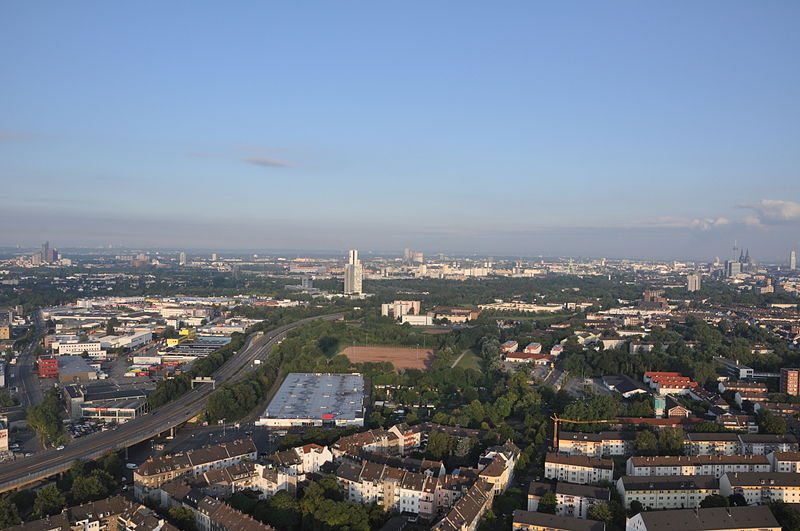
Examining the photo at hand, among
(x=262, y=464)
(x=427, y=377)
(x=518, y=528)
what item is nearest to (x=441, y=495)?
(x=518, y=528)

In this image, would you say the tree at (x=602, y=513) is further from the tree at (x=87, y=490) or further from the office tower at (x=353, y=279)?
the office tower at (x=353, y=279)

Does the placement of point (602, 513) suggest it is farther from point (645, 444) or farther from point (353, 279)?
point (353, 279)

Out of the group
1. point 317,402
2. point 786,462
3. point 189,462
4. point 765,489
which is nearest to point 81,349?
point 317,402

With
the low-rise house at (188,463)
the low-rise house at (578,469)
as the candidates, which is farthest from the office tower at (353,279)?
the low-rise house at (578,469)

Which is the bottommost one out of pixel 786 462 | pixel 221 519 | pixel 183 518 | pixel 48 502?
pixel 48 502

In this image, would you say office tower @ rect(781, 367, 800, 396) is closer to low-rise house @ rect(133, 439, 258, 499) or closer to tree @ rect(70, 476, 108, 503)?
low-rise house @ rect(133, 439, 258, 499)

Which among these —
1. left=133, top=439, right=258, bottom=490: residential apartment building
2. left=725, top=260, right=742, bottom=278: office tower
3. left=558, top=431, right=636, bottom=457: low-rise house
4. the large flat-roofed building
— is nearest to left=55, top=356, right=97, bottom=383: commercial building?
the large flat-roofed building

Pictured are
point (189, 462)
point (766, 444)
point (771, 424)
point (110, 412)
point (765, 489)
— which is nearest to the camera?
point (765, 489)
